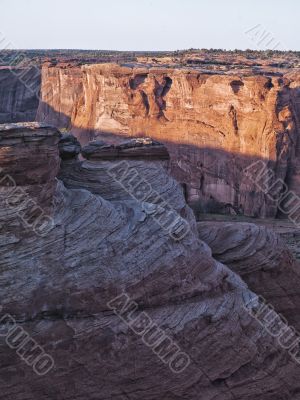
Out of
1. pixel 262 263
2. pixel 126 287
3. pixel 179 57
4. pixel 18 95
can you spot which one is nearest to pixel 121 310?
pixel 126 287

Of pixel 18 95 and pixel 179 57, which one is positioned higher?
pixel 179 57

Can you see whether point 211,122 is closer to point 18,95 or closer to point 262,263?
point 262,263

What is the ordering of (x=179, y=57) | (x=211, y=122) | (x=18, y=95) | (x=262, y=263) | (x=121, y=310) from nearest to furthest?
(x=121, y=310)
(x=262, y=263)
(x=211, y=122)
(x=18, y=95)
(x=179, y=57)

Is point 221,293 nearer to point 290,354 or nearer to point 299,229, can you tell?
point 290,354

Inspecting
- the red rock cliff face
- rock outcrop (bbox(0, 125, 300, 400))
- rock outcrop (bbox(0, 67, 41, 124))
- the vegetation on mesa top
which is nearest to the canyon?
rock outcrop (bbox(0, 125, 300, 400))

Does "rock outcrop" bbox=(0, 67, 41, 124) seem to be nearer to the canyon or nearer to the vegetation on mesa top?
the vegetation on mesa top

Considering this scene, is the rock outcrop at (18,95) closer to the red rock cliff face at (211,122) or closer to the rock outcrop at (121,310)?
the red rock cliff face at (211,122)
